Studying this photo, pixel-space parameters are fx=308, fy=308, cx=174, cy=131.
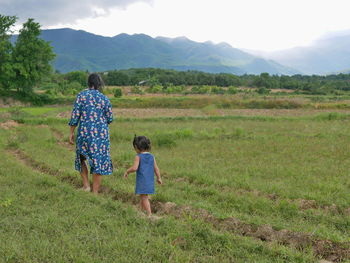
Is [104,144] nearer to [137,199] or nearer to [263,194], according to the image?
[137,199]

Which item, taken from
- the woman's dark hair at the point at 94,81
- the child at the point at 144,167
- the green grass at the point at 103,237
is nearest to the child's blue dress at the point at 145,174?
the child at the point at 144,167

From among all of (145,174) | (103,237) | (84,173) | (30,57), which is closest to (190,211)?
(145,174)

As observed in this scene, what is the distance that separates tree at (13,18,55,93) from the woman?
3245 cm

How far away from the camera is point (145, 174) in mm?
4871

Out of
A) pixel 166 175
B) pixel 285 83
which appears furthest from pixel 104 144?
pixel 285 83

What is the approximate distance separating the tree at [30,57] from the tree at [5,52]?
0.76 metres

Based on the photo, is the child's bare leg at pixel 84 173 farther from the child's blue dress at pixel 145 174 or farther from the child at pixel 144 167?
the child's blue dress at pixel 145 174

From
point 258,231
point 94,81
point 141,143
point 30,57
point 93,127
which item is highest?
point 30,57

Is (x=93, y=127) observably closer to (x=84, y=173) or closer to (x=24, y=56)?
(x=84, y=173)

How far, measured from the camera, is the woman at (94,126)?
5.57 metres

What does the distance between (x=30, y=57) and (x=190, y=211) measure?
36.3 m

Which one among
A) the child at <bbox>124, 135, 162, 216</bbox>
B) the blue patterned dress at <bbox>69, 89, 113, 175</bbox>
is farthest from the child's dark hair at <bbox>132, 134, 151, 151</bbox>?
the blue patterned dress at <bbox>69, 89, 113, 175</bbox>

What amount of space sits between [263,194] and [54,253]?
407cm

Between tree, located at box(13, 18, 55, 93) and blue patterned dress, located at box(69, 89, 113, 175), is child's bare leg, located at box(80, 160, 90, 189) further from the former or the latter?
tree, located at box(13, 18, 55, 93)
